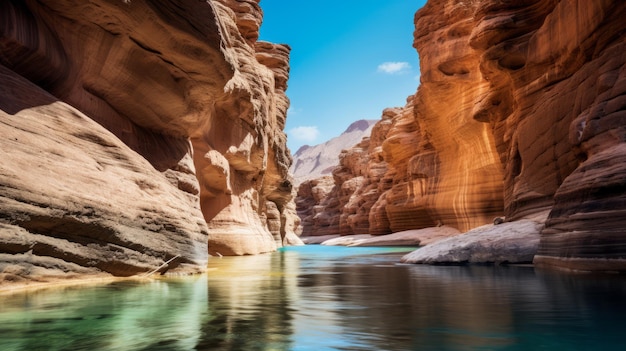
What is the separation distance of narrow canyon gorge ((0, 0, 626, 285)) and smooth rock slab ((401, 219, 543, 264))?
0.13 ft

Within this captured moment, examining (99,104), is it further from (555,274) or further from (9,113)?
(555,274)

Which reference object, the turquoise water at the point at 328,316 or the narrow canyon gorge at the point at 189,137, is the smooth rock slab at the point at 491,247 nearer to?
the narrow canyon gorge at the point at 189,137

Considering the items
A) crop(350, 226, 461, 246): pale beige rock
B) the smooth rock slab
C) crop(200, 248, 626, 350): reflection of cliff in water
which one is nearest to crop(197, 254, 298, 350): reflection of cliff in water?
crop(200, 248, 626, 350): reflection of cliff in water

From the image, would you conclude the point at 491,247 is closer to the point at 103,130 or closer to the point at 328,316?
the point at 328,316

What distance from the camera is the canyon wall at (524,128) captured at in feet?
27.4

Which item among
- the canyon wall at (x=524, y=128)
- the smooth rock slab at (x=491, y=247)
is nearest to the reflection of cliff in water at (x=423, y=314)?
the canyon wall at (x=524, y=128)

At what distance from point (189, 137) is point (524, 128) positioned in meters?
11.0

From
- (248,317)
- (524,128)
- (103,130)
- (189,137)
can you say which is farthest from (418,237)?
(248,317)

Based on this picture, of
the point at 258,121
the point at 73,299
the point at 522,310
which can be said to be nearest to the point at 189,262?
the point at 73,299

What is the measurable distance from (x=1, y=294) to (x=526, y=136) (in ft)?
47.8

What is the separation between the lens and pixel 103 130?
920 centimetres

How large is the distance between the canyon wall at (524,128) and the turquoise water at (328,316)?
1758mm

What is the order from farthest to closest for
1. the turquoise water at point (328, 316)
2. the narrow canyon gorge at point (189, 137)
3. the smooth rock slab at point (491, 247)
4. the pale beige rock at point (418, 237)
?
the pale beige rock at point (418, 237) < the smooth rock slab at point (491, 247) < the narrow canyon gorge at point (189, 137) < the turquoise water at point (328, 316)

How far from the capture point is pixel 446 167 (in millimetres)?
30859
